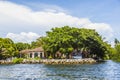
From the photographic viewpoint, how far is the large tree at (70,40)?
4542 inches

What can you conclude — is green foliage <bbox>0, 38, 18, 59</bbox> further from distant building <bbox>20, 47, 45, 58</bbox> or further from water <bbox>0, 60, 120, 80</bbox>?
water <bbox>0, 60, 120, 80</bbox>

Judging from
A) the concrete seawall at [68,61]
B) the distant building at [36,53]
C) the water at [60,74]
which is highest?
the distant building at [36,53]

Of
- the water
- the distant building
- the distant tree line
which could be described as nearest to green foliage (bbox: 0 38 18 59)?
the distant tree line

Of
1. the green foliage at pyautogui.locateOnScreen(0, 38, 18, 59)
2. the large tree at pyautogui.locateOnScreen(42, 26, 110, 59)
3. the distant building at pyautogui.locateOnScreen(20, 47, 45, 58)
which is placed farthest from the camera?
the distant building at pyautogui.locateOnScreen(20, 47, 45, 58)

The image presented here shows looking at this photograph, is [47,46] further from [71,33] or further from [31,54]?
[31,54]

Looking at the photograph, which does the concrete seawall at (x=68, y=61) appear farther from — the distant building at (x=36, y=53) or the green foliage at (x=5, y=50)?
the distant building at (x=36, y=53)

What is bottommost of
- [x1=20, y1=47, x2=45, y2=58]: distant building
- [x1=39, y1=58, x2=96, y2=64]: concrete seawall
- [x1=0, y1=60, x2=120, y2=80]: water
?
[x1=0, y1=60, x2=120, y2=80]: water

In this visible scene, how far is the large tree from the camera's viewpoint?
115m

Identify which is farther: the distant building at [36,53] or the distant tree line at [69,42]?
the distant building at [36,53]

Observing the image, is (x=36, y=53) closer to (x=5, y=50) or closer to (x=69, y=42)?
(x=5, y=50)

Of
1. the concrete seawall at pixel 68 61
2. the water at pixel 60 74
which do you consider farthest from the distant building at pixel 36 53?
the water at pixel 60 74

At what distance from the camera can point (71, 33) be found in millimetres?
119688

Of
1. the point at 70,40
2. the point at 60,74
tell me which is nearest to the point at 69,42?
the point at 70,40

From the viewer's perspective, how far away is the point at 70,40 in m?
116
